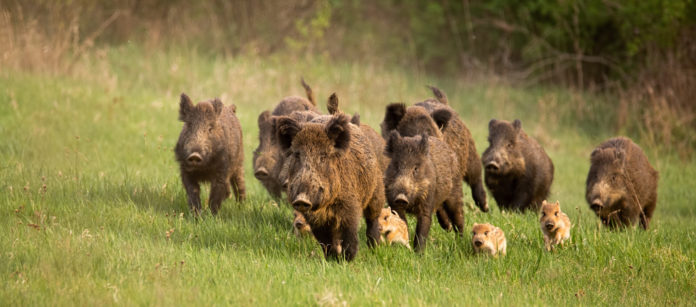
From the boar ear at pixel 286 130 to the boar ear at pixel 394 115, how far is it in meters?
2.53

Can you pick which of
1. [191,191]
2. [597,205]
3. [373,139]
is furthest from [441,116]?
[191,191]

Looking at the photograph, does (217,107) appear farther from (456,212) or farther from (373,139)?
(456,212)

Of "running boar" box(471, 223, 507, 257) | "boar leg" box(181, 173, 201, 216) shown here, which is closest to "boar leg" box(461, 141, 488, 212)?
"running boar" box(471, 223, 507, 257)

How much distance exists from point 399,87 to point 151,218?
14246mm

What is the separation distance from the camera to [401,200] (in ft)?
22.6

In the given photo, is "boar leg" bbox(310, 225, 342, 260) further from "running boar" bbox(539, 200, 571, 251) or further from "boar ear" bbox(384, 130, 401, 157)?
"running boar" bbox(539, 200, 571, 251)

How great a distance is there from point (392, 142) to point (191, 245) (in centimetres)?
212

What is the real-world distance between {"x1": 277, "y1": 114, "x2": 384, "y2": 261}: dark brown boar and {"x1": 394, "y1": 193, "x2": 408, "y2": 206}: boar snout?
210 mm

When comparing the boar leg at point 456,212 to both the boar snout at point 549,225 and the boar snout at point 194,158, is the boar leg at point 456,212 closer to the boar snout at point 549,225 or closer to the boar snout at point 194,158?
the boar snout at point 549,225

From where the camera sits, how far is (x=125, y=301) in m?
5.04

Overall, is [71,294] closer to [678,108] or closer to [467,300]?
[467,300]

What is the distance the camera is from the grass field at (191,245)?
550cm

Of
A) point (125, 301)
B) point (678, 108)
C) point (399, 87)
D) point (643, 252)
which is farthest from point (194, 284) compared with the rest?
point (399, 87)

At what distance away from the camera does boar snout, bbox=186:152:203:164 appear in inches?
319
